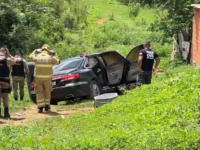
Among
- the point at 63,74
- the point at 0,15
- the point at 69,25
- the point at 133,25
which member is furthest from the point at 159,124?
the point at 133,25

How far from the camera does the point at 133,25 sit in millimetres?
41406

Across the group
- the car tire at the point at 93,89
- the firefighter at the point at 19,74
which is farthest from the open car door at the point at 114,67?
the firefighter at the point at 19,74

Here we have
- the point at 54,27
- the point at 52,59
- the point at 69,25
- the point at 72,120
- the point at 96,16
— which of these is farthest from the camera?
the point at 96,16

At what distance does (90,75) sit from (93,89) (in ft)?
1.33

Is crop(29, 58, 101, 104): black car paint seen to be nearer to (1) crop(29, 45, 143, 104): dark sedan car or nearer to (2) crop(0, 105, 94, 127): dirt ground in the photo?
(1) crop(29, 45, 143, 104): dark sedan car

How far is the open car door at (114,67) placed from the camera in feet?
49.4

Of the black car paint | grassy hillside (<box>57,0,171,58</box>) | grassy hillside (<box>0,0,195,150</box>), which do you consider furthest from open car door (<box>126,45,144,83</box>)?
grassy hillside (<box>57,0,171,58</box>)

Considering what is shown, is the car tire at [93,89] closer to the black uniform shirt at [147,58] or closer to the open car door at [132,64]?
the open car door at [132,64]

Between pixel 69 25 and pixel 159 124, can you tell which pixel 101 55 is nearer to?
pixel 159 124

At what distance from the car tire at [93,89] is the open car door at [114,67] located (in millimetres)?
700

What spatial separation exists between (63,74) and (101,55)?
62.3 inches

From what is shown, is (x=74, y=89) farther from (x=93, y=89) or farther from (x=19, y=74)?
(x=19, y=74)

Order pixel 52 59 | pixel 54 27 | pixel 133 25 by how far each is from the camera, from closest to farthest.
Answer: pixel 52 59 < pixel 54 27 < pixel 133 25

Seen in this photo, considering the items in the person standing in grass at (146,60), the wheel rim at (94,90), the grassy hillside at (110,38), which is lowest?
the grassy hillside at (110,38)
